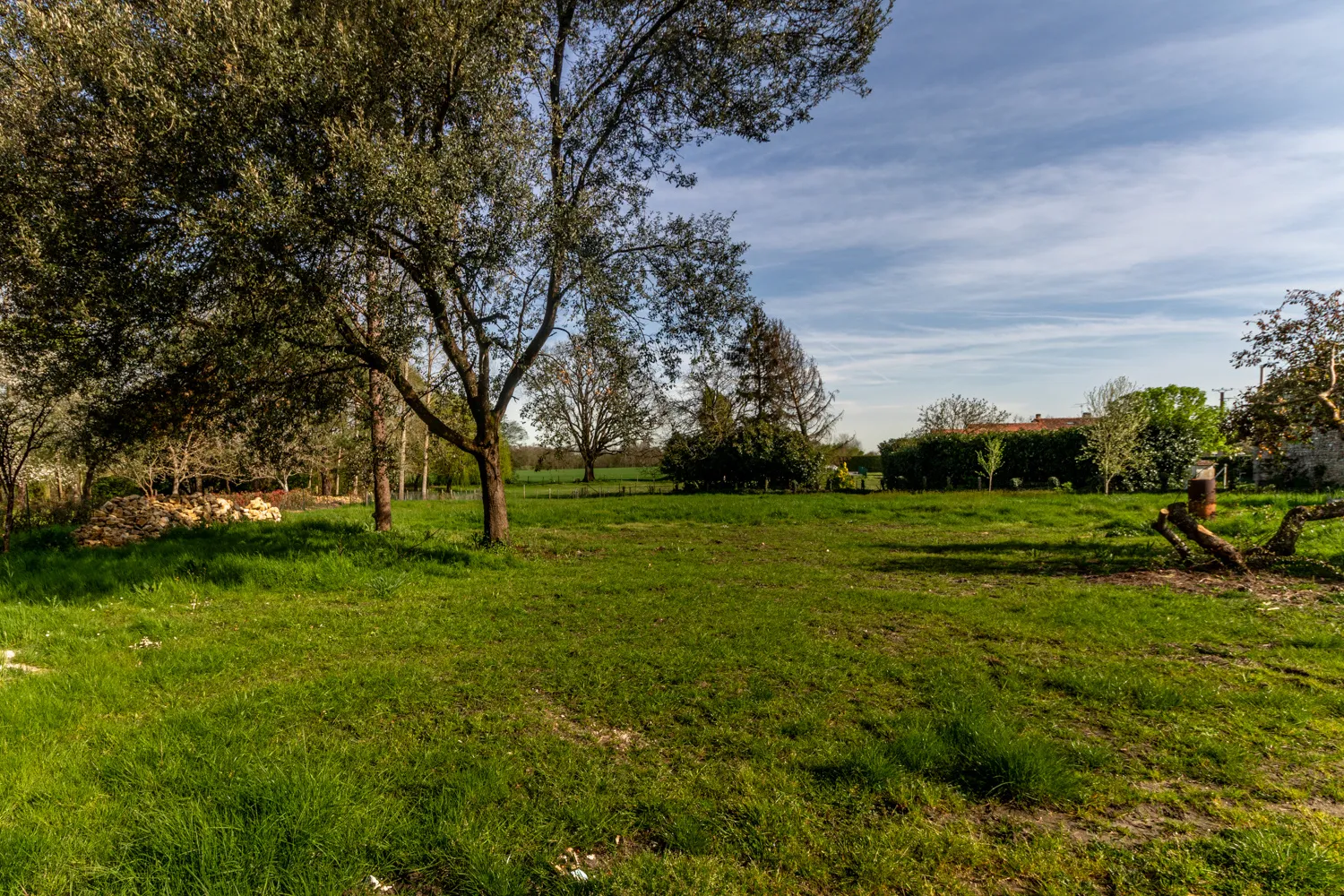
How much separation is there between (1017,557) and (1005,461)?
68.8 ft

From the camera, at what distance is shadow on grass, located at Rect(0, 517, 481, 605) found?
28.7 ft

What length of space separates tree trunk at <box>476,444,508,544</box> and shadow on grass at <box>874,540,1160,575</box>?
26.1 ft

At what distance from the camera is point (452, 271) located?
9.46 m

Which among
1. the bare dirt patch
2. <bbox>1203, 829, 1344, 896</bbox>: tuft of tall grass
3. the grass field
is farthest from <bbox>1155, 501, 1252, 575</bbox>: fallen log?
the bare dirt patch

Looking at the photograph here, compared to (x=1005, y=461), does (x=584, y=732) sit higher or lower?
lower

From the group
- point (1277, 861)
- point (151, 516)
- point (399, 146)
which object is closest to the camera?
point (1277, 861)

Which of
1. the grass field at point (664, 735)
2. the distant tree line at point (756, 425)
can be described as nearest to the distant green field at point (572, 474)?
the distant tree line at point (756, 425)

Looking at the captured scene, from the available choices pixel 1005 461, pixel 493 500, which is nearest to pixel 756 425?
pixel 1005 461

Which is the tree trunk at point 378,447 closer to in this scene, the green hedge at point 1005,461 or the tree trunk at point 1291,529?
the tree trunk at point 1291,529

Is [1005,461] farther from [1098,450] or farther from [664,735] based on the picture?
[664,735]

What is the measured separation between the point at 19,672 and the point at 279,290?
549 centimetres

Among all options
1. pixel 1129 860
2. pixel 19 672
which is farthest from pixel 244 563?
pixel 1129 860

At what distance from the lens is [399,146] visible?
8.22m

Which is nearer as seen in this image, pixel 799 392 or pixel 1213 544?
pixel 1213 544
